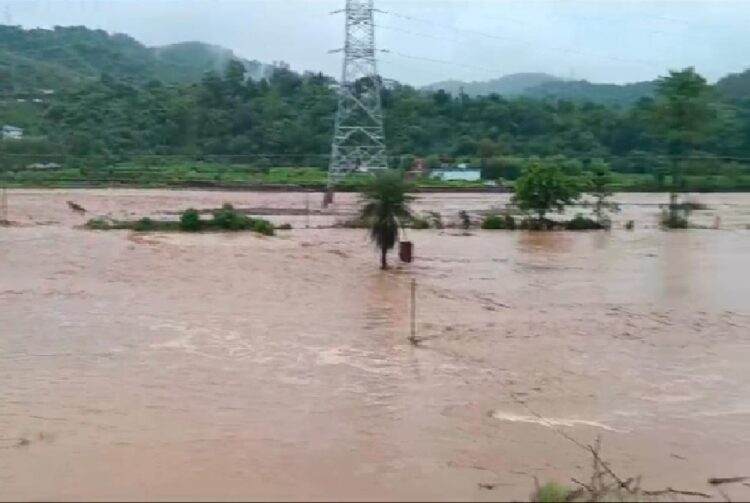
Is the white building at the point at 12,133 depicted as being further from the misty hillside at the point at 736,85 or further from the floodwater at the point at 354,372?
the misty hillside at the point at 736,85

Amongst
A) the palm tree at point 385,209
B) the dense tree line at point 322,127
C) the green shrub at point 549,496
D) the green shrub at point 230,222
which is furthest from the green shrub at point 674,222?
the green shrub at point 549,496

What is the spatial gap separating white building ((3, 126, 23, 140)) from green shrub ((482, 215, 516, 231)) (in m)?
31.6

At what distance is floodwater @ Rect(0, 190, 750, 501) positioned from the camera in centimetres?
800

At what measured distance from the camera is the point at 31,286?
1850 centimetres

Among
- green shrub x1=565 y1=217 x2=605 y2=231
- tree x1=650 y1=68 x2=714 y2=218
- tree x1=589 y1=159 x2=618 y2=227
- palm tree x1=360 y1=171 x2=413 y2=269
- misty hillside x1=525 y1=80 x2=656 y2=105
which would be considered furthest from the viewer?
misty hillside x1=525 y1=80 x2=656 y2=105

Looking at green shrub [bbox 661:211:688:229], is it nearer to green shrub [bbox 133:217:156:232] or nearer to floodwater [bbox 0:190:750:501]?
Result: floodwater [bbox 0:190:750:501]

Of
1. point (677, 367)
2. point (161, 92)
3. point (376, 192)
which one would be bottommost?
point (677, 367)

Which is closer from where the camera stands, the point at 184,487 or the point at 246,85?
the point at 184,487

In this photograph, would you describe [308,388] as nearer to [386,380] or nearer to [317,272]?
[386,380]

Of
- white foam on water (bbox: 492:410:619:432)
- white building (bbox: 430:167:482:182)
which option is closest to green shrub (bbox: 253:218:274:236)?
white foam on water (bbox: 492:410:619:432)

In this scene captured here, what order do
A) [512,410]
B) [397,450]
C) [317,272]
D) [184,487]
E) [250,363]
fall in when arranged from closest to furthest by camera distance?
[184,487]
[397,450]
[512,410]
[250,363]
[317,272]

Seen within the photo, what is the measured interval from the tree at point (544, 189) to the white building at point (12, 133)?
32.4 m

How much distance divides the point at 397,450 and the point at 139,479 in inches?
91.0

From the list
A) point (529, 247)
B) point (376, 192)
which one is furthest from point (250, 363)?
point (529, 247)
